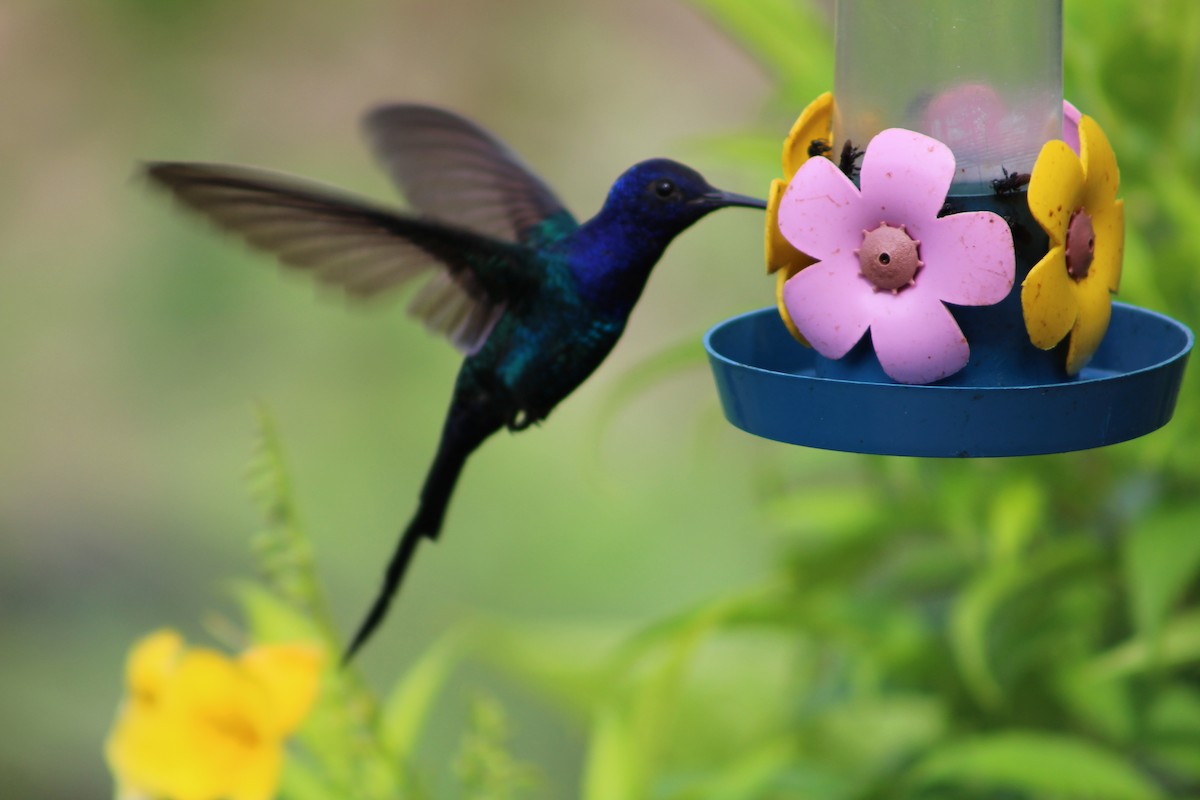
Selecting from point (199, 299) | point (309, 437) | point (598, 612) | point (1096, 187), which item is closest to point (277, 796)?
point (1096, 187)

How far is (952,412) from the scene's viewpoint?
0.96m

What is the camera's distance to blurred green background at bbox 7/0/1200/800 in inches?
69.4

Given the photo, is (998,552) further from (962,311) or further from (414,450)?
(414,450)

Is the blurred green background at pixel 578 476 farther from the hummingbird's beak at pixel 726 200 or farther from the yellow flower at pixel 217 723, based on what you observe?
the hummingbird's beak at pixel 726 200

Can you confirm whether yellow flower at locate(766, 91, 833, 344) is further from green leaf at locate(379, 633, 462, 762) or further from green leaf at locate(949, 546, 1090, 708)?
green leaf at locate(379, 633, 462, 762)

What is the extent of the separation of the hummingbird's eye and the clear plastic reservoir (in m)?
0.28

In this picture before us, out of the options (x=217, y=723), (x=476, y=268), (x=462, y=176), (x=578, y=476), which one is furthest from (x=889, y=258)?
(x=578, y=476)

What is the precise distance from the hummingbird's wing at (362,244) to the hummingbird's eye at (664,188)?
Result: 15 centimetres

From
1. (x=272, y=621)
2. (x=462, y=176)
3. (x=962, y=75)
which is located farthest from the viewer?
(x=272, y=621)

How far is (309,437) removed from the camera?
430 cm

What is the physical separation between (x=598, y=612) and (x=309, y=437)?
112 cm

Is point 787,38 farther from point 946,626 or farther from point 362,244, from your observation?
point 362,244

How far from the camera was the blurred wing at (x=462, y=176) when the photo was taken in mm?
1329

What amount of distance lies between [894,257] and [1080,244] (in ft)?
A: 0.49
